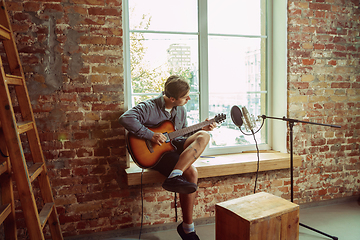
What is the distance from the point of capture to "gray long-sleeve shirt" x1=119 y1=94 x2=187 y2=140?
199cm

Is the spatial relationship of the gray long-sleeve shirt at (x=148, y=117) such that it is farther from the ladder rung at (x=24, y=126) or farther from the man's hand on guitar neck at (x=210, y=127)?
the ladder rung at (x=24, y=126)

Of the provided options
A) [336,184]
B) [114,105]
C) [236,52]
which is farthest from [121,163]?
[336,184]

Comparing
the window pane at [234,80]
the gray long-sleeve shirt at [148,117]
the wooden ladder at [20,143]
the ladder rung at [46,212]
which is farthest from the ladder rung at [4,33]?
the window pane at [234,80]

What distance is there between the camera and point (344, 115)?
9.46 ft

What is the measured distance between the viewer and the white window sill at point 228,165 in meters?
2.18

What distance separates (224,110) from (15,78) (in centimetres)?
187

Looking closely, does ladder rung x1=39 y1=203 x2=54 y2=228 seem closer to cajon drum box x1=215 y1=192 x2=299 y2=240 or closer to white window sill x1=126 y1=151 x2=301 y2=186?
white window sill x1=126 y1=151 x2=301 y2=186

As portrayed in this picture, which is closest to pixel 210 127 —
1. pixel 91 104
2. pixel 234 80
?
pixel 234 80

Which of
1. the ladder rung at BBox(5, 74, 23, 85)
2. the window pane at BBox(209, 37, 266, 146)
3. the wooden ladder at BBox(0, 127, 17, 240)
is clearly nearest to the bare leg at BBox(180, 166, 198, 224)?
the window pane at BBox(209, 37, 266, 146)

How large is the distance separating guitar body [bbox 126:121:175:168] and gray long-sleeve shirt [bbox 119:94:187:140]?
2.1 inches

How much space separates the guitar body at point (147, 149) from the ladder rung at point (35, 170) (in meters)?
0.62

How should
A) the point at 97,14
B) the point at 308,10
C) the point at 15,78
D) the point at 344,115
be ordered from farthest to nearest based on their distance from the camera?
the point at 344,115
the point at 308,10
the point at 97,14
the point at 15,78

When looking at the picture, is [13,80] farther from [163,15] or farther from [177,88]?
[163,15]

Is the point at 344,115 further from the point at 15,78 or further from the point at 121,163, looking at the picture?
the point at 15,78
